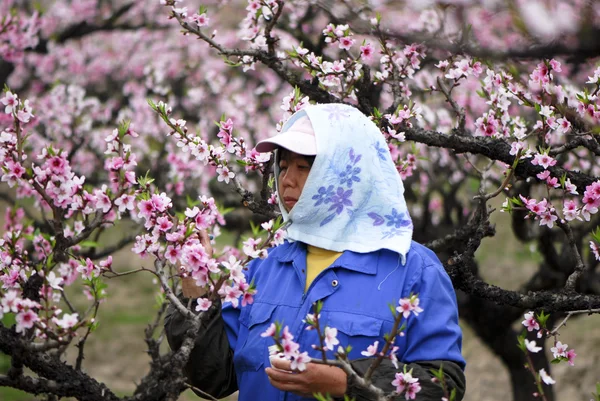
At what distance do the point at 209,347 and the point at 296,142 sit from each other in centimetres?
79

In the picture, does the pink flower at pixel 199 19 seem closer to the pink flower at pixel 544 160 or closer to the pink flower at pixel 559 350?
the pink flower at pixel 544 160

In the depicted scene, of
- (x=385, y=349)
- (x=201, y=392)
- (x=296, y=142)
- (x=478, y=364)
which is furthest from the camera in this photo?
(x=478, y=364)

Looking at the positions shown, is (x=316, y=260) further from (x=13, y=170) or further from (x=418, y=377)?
(x=13, y=170)

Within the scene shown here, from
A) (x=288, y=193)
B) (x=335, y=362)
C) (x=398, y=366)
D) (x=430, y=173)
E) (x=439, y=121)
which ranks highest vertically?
(x=288, y=193)

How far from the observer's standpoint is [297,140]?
2.67 m

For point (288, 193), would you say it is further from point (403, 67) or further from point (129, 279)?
point (129, 279)

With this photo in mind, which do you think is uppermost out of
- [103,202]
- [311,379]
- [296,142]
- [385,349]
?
[296,142]

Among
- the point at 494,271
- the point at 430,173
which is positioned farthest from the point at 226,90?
the point at 494,271

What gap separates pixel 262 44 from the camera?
3.93 metres

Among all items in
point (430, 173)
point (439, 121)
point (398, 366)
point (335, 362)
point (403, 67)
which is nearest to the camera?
point (335, 362)

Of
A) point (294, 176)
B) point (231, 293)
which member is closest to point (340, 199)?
point (294, 176)

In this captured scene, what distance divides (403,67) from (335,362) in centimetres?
202

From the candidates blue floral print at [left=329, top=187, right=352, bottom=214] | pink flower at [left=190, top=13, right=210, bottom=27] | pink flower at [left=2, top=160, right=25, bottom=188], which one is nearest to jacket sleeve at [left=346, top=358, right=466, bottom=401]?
blue floral print at [left=329, top=187, right=352, bottom=214]

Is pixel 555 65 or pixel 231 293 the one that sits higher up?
pixel 555 65
